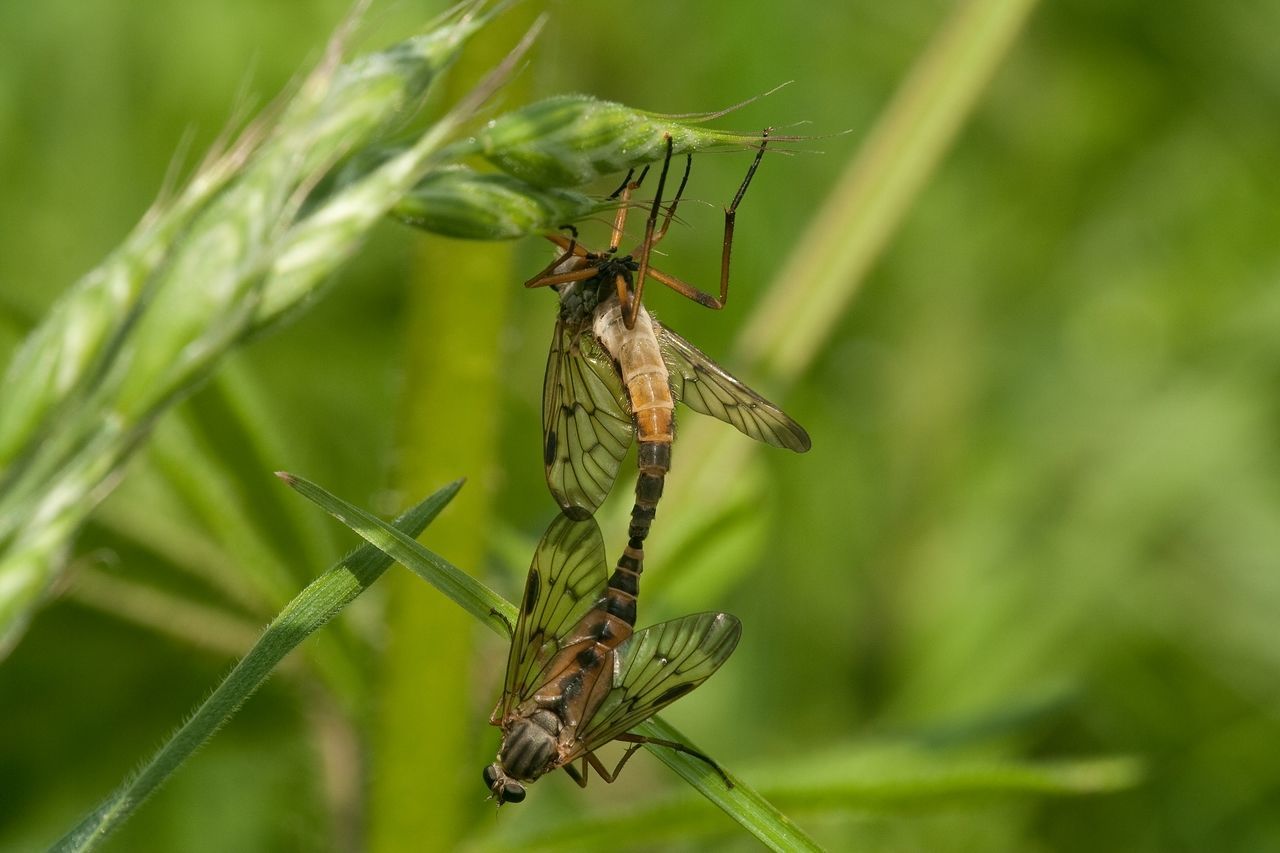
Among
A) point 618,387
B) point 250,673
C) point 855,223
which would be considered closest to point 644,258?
point 618,387

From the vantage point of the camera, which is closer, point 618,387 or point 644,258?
point 644,258

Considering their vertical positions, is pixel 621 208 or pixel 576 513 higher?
pixel 621 208

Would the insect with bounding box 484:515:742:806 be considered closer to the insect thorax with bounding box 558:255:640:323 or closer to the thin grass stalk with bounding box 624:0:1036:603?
the thin grass stalk with bounding box 624:0:1036:603

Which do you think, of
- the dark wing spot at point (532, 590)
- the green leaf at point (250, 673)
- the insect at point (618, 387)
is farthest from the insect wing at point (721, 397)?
the green leaf at point (250, 673)

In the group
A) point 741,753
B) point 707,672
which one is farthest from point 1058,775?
point 741,753

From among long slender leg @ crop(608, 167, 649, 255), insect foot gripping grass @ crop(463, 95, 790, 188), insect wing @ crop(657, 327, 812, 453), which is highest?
insect foot gripping grass @ crop(463, 95, 790, 188)

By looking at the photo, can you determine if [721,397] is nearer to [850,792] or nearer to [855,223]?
[855,223]

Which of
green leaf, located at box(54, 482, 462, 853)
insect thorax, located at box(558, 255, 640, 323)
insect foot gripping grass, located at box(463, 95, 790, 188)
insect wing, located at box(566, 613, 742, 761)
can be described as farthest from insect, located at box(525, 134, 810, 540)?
green leaf, located at box(54, 482, 462, 853)

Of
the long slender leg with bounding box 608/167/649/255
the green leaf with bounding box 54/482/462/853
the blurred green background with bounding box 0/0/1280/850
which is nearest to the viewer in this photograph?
the green leaf with bounding box 54/482/462/853
